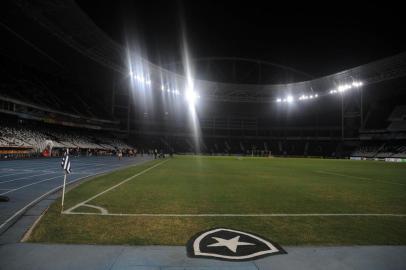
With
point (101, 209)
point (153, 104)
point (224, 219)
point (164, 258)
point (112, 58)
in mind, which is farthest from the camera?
point (153, 104)

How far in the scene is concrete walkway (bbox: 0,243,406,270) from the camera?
16.2 feet

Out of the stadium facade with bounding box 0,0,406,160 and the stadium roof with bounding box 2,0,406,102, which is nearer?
the stadium roof with bounding box 2,0,406,102

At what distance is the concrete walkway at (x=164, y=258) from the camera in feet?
16.2

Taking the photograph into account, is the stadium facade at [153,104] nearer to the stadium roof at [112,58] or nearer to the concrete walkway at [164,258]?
the stadium roof at [112,58]

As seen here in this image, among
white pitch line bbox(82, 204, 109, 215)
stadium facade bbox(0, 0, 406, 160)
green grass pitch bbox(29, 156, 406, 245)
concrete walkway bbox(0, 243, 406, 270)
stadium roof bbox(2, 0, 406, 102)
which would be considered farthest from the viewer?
stadium facade bbox(0, 0, 406, 160)

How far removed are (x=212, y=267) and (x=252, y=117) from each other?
9927cm

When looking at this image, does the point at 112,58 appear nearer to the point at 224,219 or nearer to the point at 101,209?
the point at 101,209

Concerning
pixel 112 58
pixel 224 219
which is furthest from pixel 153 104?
pixel 224 219

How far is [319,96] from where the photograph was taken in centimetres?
8081

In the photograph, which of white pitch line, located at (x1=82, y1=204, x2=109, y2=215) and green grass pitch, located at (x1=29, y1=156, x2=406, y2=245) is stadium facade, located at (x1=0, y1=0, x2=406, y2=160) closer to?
white pitch line, located at (x1=82, y1=204, x2=109, y2=215)

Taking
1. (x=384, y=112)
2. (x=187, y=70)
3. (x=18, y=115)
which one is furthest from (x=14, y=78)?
(x=384, y=112)

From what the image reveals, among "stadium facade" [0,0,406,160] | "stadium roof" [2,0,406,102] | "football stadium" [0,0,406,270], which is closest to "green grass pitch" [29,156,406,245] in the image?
"football stadium" [0,0,406,270]

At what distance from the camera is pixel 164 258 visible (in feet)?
17.2

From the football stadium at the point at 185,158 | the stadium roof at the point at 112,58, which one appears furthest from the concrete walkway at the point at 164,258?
the stadium roof at the point at 112,58
